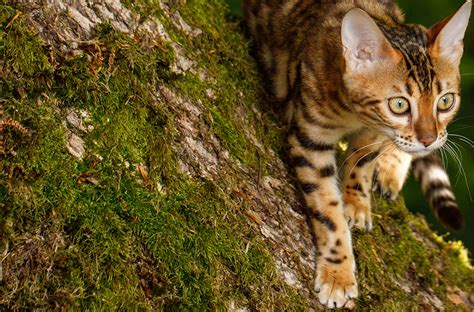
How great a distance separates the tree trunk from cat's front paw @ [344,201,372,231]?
206 millimetres

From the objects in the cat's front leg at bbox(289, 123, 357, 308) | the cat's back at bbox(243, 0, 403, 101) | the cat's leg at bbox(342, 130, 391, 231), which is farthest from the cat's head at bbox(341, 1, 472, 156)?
the cat's leg at bbox(342, 130, 391, 231)

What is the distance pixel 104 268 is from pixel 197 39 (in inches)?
50.5

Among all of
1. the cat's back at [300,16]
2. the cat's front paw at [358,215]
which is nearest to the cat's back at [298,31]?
the cat's back at [300,16]

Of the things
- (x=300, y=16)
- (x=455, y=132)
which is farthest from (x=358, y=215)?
(x=455, y=132)

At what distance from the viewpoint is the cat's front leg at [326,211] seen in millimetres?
2730

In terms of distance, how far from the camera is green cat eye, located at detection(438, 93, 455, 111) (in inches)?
115

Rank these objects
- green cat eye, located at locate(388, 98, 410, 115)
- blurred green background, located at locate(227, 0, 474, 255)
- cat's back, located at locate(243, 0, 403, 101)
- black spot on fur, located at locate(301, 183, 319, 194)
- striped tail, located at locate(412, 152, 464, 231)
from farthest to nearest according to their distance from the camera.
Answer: blurred green background, located at locate(227, 0, 474, 255), striped tail, located at locate(412, 152, 464, 231), cat's back, located at locate(243, 0, 403, 101), black spot on fur, located at locate(301, 183, 319, 194), green cat eye, located at locate(388, 98, 410, 115)

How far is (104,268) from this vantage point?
2.01 m

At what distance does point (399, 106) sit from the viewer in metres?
2.88

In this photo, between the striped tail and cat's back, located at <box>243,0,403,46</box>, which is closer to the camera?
cat's back, located at <box>243,0,403,46</box>

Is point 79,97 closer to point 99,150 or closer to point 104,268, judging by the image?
point 99,150

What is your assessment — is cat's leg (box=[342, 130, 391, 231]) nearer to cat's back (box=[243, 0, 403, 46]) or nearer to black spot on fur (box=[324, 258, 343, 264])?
black spot on fur (box=[324, 258, 343, 264])

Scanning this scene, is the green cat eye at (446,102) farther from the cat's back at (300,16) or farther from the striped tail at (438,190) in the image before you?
the striped tail at (438,190)

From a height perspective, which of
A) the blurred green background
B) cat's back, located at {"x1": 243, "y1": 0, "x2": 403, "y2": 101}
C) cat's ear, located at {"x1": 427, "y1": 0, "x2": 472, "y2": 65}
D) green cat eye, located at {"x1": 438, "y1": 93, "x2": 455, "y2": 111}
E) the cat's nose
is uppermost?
cat's ear, located at {"x1": 427, "y1": 0, "x2": 472, "y2": 65}
